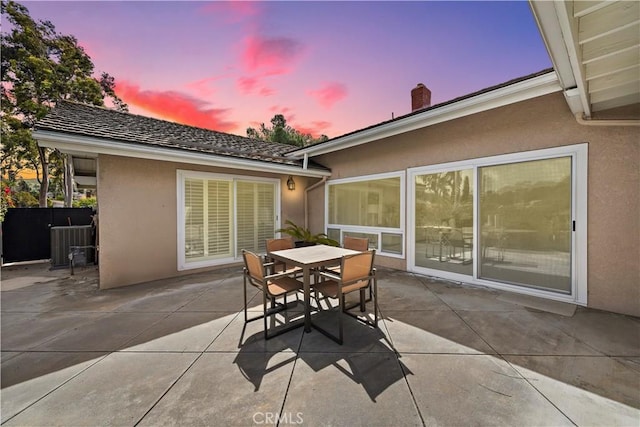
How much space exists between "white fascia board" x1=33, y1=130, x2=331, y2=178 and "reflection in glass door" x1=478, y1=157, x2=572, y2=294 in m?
5.51

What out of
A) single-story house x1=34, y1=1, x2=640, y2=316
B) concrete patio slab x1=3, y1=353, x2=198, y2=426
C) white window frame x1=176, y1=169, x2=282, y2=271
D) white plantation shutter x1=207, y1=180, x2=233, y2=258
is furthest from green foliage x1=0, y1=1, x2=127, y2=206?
concrete patio slab x1=3, y1=353, x2=198, y2=426

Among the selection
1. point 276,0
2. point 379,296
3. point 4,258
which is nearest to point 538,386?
point 379,296

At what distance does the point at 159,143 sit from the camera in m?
5.66

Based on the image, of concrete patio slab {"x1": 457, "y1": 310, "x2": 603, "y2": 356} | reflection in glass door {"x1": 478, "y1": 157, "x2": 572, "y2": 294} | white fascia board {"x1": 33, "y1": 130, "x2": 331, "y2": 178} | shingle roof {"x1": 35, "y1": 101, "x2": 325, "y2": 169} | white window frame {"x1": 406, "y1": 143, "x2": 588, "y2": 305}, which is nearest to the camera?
Result: concrete patio slab {"x1": 457, "y1": 310, "x2": 603, "y2": 356}

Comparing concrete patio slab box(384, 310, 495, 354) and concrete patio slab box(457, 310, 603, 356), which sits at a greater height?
concrete patio slab box(457, 310, 603, 356)

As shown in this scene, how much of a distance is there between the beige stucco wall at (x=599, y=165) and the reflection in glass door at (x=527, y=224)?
1.02 ft

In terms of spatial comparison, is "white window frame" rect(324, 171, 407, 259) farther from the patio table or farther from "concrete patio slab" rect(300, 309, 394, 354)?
"concrete patio slab" rect(300, 309, 394, 354)

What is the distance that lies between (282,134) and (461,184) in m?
23.0

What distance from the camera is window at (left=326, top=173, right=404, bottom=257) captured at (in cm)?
666

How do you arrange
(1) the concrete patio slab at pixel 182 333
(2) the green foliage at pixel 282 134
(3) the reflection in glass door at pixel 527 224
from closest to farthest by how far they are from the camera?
1. (1) the concrete patio slab at pixel 182 333
2. (3) the reflection in glass door at pixel 527 224
3. (2) the green foliage at pixel 282 134

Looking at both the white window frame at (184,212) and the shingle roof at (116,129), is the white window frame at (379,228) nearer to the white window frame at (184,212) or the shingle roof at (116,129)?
the shingle roof at (116,129)

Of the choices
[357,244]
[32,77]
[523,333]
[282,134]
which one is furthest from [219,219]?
[282,134]

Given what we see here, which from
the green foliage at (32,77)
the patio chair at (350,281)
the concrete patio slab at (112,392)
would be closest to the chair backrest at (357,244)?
the patio chair at (350,281)

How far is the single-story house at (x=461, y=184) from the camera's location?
3.74 m
